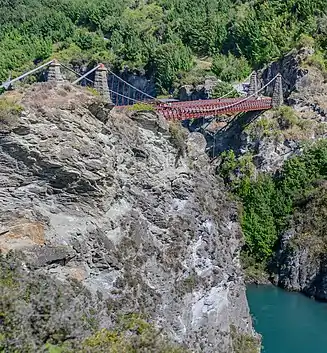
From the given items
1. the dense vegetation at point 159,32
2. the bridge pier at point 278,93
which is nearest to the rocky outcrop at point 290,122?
the bridge pier at point 278,93

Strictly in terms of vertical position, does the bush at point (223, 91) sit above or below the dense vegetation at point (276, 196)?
above

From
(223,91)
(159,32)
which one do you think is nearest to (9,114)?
(223,91)

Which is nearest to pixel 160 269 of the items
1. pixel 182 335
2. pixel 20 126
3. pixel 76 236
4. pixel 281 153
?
pixel 182 335

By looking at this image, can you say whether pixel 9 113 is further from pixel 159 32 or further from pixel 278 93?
pixel 159 32

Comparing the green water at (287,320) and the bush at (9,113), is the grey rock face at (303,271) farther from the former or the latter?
the bush at (9,113)

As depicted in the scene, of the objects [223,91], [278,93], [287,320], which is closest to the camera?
[287,320]

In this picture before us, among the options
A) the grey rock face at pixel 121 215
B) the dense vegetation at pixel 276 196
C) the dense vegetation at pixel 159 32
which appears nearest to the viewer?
the grey rock face at pixel 121 215

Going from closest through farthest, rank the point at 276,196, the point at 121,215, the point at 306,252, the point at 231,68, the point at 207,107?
the point at 121,215 < the point at 207,107 < the point at 306,252 < the point at 276,196 < the point at 231,68
